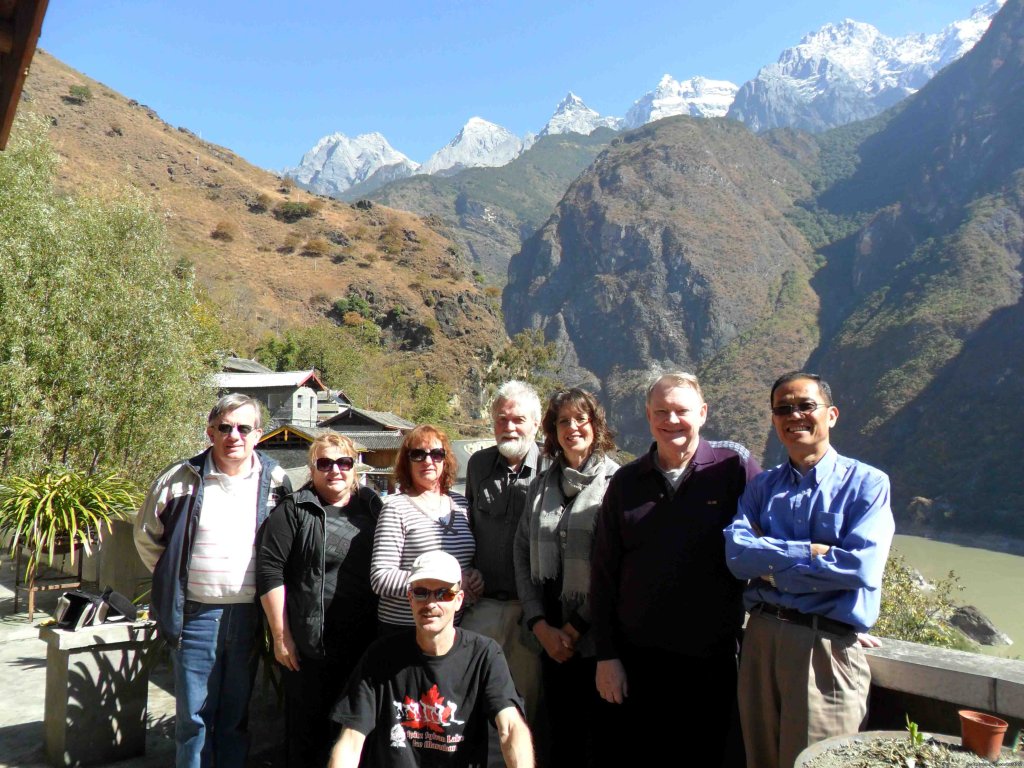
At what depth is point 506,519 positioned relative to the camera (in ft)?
10.5

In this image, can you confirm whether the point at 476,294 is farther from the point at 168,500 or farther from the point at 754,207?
the point at 754,207

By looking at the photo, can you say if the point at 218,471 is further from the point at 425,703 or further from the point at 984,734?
the point at 984,734

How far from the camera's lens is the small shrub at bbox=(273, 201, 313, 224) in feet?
263

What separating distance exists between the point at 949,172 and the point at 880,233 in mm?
16292

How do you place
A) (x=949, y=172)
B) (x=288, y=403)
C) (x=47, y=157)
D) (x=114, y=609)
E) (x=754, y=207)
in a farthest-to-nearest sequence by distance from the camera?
(x=754, y=207), (x=949, y=172), (x=288, y=403), (x=47, y=157), (x=114, y=609)

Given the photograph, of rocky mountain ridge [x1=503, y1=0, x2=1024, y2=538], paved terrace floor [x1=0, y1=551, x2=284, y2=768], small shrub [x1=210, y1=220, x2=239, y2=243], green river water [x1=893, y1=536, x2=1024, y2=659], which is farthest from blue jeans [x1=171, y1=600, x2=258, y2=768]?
rocky mountain ridge [x1=503, y1=0, x2=1024, y2=538]

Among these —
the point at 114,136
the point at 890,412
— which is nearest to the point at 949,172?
the point at 890,412

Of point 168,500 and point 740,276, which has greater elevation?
point 740,276

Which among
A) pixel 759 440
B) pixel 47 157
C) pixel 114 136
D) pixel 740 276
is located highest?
pixel 740 276

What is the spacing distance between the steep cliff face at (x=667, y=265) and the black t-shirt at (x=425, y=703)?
124 meters

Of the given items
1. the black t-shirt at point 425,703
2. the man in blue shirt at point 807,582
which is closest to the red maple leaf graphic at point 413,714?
the black t-shirt at point 425,703

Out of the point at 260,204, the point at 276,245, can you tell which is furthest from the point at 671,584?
the point at 260,204

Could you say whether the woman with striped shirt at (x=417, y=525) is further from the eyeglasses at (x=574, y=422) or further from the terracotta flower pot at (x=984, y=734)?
the terracotta flower pot at (x=984, y=734)

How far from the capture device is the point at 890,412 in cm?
9581
